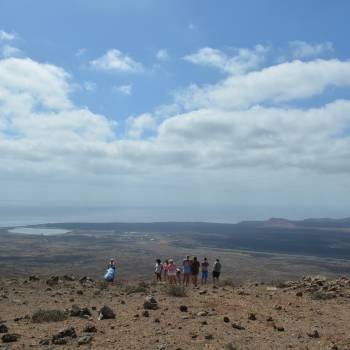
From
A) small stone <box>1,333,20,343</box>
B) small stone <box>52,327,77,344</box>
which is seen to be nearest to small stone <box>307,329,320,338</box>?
small stone <box>52,327,77,344</box>

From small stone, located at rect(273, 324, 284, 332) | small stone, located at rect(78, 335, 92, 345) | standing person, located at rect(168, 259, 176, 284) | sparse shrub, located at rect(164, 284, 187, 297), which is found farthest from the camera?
standing person, located at rect(168, 259, 176, 284)

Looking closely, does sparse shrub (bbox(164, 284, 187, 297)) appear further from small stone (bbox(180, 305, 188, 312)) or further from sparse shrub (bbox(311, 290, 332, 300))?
sparse shrub (bbox(311, 290, 332, 300))

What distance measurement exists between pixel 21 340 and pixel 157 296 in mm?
8808

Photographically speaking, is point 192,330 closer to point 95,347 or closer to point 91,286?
point 95,347

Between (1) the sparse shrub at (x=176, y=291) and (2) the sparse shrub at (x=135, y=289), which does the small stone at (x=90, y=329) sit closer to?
(1) the sparse shrub at (x=176, y=291)

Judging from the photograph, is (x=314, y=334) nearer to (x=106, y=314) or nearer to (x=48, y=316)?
(x=106, y=314)

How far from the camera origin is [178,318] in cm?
1594

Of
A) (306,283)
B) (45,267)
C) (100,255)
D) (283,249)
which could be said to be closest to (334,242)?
(283,249)

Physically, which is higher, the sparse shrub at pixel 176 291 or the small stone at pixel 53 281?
the sparse shrub at pixel 176 291

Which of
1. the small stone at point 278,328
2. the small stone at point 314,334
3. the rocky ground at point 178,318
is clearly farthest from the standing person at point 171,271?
the small stone at point 314,334

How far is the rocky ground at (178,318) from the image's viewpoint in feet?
42.9

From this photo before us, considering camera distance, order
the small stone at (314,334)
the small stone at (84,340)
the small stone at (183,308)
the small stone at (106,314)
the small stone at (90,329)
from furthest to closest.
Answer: the small stone at (183,308), the small stone at (106,314), the small stone at (90,329), the small stone at (314,334), the small stone at (84,340)

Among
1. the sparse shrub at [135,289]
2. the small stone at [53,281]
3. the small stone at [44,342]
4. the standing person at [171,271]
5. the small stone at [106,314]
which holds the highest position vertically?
the standing person at [171,271]

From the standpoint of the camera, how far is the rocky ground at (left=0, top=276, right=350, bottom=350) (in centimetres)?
1308
